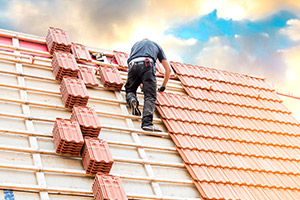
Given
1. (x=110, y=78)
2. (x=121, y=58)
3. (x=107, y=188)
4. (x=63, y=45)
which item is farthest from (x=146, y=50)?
(x=107, y=188)

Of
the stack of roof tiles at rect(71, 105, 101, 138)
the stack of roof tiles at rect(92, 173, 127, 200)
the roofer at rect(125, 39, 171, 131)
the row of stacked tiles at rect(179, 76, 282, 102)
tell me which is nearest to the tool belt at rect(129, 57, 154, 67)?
the roofer at rect(125, 39, 171, 131)

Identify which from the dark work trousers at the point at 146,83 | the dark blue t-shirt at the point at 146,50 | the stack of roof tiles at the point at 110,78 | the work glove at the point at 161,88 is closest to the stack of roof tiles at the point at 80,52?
the stack of roof tiles at the point at 110,78

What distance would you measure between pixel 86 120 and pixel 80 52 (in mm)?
2238

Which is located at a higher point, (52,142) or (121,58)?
(121,58)

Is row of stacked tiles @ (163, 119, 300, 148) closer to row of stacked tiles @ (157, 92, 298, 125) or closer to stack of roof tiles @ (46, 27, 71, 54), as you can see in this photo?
row of stacked tiles @ (157, 92, 298, 125)

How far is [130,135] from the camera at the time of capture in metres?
5.89

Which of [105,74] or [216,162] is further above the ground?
[105,74]

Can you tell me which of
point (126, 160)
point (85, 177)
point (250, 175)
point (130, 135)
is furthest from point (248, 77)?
point (85, 177)

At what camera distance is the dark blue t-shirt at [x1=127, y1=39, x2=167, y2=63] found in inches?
253

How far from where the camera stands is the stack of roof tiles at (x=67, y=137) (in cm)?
487

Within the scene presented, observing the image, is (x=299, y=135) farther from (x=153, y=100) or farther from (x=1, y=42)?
(x=1, y=42)

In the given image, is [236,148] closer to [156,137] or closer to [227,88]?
[156,137]

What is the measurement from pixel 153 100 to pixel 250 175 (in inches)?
71.4

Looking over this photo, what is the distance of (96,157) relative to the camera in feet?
15.7
